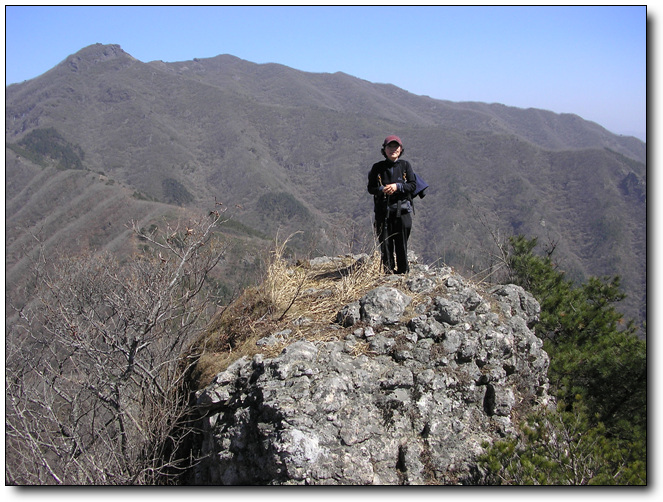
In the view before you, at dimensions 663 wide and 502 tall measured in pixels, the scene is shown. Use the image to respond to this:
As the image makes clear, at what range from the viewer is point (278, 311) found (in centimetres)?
499

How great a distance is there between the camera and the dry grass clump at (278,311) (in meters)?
4.57

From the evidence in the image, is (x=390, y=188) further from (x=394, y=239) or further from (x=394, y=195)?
(x=394, y=239)

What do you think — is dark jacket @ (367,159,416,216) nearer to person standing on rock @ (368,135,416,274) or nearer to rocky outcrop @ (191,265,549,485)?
person standing on rock @ (368,135,416,274)

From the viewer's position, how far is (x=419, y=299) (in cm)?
495

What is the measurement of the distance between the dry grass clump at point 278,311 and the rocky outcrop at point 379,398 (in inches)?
7.7

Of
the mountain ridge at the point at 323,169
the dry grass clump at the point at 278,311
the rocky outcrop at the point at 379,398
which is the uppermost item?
the mountain ridge at the point at 323,169

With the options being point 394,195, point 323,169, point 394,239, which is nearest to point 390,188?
point 394,195

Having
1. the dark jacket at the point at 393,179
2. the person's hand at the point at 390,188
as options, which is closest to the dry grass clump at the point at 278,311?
the dark jacket at the point at 393,179

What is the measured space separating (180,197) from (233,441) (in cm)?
11971

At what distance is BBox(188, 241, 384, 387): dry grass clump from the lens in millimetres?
4570

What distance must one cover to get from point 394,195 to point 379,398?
85.5 inches

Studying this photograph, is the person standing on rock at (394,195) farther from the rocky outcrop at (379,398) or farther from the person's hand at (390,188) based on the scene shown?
the rocky outcrop at (379,398)

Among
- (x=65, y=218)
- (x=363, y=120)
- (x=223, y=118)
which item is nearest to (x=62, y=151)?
(x=223, y=118)

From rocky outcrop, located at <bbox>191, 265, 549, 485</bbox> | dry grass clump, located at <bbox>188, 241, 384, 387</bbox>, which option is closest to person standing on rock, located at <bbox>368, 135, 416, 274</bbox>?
dry grass clump, located at <bbox>188, 241, 384, 387</bbox>
